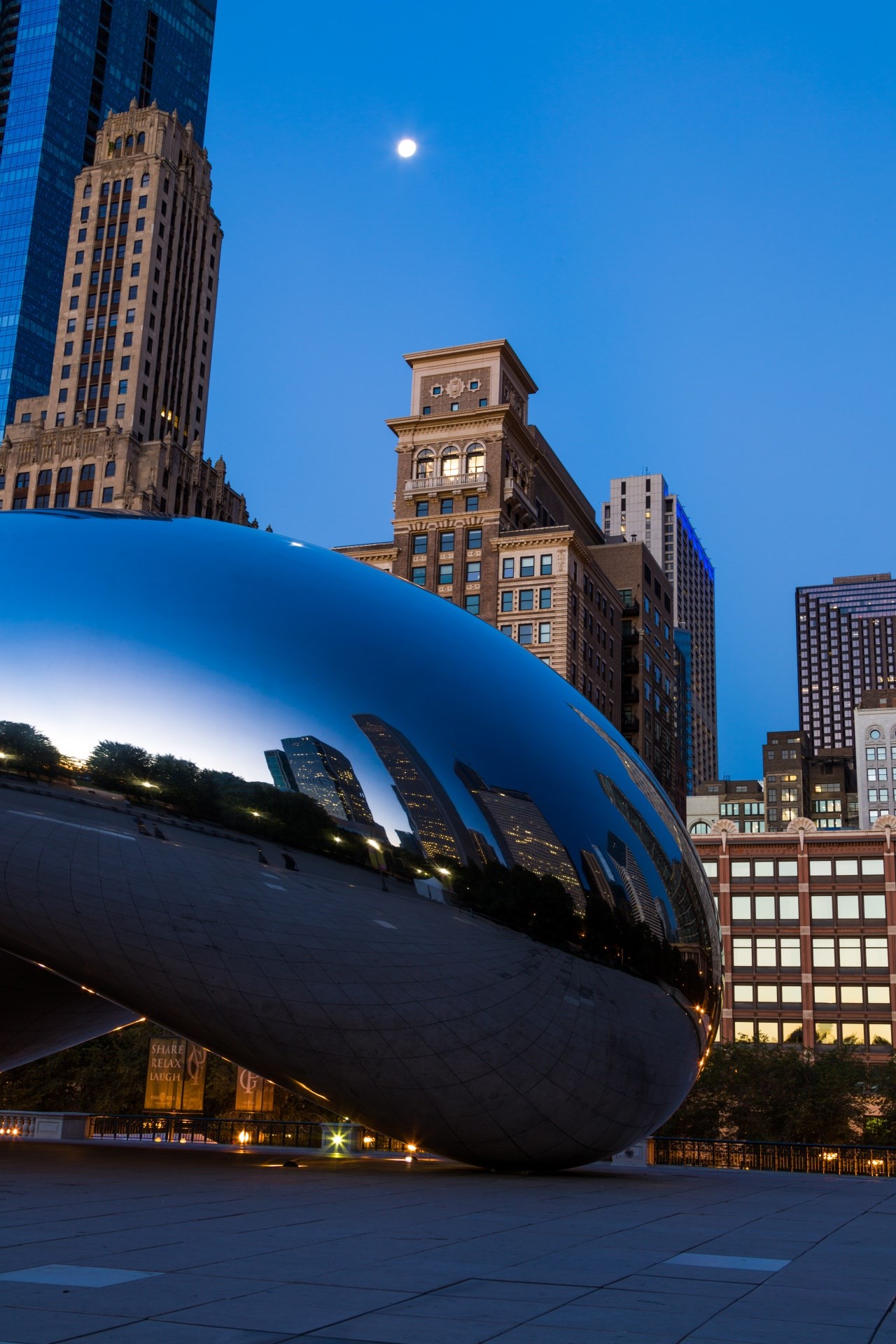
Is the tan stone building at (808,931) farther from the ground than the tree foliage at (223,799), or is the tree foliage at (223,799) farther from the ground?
the tan stone building at (808,931)

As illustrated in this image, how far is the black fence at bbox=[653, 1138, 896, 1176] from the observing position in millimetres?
23969

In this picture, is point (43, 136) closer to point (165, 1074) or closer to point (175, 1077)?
point (165, 1074)

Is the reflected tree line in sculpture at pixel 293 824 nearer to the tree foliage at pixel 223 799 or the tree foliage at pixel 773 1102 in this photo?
the tree foliage at pixel 223 799

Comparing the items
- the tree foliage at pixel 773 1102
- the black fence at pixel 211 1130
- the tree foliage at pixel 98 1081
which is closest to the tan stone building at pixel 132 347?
the tree foliage at pixel 98 1081

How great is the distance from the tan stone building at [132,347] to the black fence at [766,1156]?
99112 millimetres

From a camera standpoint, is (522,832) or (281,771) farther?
(522,832)

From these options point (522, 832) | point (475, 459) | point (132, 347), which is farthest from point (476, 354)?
point (522, 832)

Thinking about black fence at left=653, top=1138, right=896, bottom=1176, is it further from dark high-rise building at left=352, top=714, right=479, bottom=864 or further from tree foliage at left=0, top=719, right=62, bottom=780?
tree foliage at left=0, top=719, right=62, bottom=780

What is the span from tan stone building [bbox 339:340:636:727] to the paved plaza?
9938 centimetres

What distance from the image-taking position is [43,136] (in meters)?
184

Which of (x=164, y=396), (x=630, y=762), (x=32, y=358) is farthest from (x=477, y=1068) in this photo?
(x=32, y=358)

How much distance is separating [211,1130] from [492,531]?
92503 millimetres

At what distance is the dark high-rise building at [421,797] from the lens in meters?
10.1

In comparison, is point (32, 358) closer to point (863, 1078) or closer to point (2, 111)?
point (2, 111)
